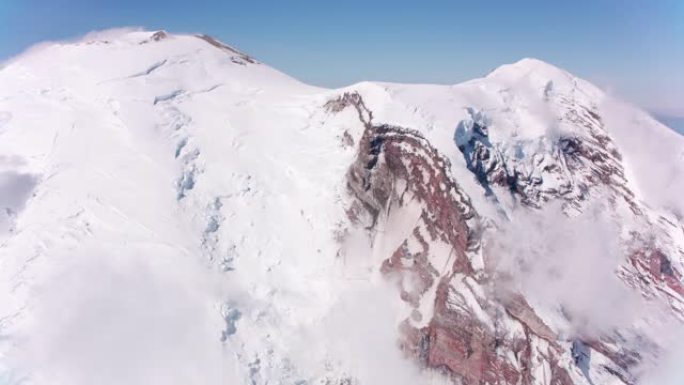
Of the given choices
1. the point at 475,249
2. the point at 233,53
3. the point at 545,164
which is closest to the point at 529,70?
the point at 545,164

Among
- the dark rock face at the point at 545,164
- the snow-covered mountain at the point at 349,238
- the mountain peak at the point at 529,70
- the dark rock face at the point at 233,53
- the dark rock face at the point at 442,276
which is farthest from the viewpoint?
the dark rock face at the point at 233,53

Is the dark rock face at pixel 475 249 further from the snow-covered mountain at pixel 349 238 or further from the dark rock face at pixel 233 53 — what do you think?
the dark rock face at pixel 233 53

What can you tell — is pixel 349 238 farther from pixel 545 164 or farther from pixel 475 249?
pixel 545 164

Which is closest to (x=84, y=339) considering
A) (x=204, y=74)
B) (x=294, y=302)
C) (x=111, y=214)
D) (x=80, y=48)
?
(x=111, y=214)

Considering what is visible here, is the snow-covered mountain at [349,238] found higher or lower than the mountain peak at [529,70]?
lower

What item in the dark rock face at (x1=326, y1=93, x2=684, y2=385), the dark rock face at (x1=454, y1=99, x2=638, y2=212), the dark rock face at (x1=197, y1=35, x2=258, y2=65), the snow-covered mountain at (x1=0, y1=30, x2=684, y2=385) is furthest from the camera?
the dark rock face at (x1=197, y1=35, x2=258, y2=65)

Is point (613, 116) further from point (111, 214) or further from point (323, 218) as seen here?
point (111, 214)

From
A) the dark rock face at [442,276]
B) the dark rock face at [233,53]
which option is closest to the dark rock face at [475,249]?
the dark rock face at [442,276]

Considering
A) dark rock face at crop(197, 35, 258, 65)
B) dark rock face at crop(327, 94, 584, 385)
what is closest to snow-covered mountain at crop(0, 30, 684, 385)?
dark rock face at crop(327, 94, 584, 385)

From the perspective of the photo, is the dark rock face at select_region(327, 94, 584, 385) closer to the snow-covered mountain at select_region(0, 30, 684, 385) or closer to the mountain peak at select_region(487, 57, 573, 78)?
the snow-covered mountain at select_region(0, 30, 684, 385)
